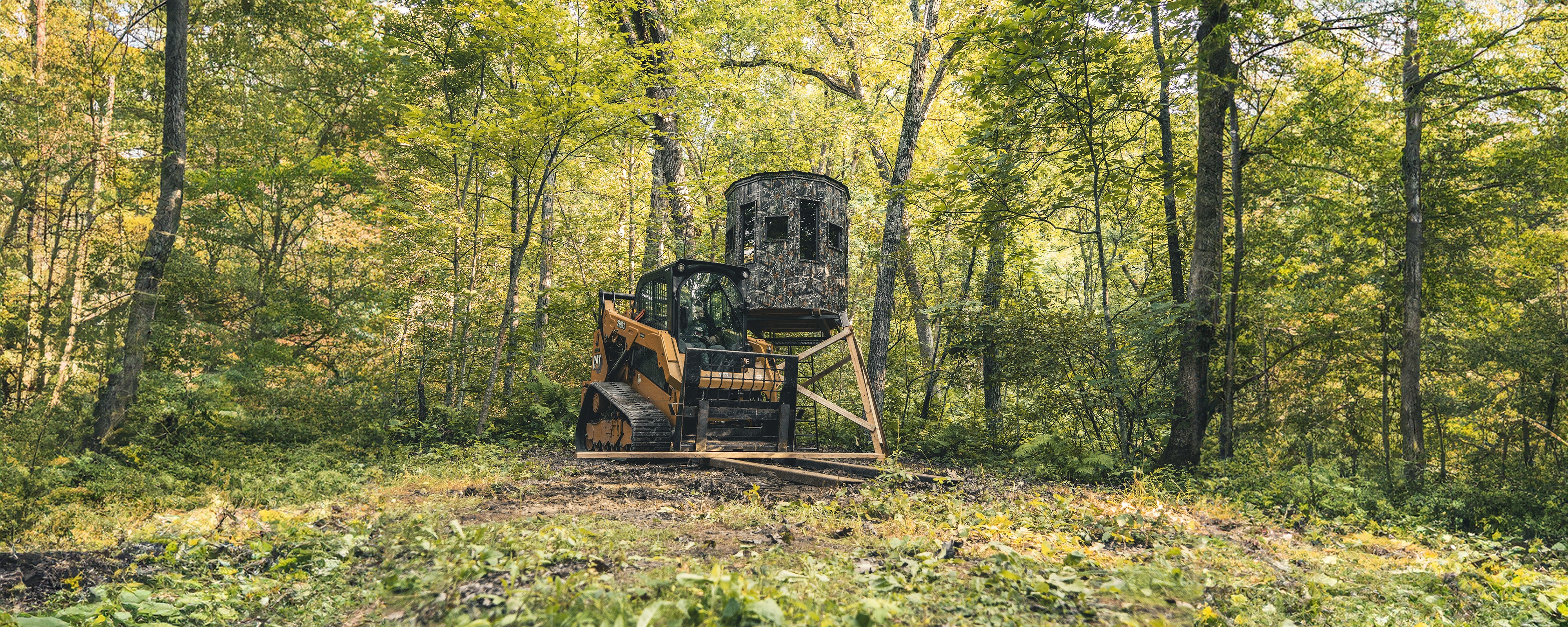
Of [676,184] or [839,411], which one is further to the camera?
[676,184]

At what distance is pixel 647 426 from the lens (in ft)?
27.2

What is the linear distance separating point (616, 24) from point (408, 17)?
149 inches

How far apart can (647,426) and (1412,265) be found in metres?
10.4

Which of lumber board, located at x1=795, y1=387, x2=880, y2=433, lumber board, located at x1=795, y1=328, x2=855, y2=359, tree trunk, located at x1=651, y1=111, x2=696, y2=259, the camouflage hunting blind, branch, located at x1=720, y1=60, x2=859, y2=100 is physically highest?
branch, located at x1=720, y1=60, x2=859, y2=100

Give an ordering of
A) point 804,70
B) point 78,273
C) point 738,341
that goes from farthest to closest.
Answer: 1. point 804,70
2. point 738,341
3. point 78,273

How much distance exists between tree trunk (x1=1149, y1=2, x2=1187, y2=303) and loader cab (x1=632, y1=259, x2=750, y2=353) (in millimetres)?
5832

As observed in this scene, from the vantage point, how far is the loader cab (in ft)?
29.7

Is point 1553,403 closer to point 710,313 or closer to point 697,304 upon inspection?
point 710,313

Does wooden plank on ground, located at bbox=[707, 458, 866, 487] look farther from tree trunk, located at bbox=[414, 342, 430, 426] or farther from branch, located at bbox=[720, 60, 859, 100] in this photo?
branch, located at bbox=[720, 60, 859, 100]

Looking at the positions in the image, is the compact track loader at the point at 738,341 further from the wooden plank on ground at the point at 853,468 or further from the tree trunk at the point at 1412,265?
the tree trunk at the point at 1412,265

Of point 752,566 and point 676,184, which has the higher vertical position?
point 676,184

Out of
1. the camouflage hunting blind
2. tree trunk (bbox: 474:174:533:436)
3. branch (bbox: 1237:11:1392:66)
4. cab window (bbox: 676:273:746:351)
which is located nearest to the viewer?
branch (bbox: 1237:11:1392:66)

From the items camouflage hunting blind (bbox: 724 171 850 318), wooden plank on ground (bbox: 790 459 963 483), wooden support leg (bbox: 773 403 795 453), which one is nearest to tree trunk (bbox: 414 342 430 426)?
camouflage hunting blind (bbox: 724 171 850 318)

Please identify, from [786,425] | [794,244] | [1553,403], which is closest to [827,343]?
[786,425]
